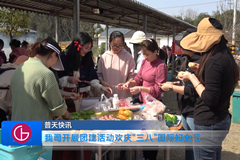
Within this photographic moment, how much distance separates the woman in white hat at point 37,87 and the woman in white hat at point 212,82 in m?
1.19

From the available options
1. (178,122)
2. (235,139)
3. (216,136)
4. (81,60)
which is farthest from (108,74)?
(235,139)

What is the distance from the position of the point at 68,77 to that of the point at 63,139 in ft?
3.20

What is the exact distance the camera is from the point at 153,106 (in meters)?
2.65

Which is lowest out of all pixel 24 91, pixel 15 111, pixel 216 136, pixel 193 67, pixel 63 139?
pixel 63 139

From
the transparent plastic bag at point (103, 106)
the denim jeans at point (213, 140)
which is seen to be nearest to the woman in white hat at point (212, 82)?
the denim jeans at point (213, 140)

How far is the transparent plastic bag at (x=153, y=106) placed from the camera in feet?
8.55

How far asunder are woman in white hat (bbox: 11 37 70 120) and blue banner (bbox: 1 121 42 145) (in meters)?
0.06

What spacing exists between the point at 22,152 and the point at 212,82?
1.62 m

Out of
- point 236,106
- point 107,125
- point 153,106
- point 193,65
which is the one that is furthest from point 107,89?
point 236,106

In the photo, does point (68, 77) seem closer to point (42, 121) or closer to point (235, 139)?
point (42, 121)

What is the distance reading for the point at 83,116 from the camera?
99.2 inches

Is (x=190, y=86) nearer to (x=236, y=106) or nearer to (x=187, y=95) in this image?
(x=187, y=95)

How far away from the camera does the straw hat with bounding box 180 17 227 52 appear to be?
1768 mm

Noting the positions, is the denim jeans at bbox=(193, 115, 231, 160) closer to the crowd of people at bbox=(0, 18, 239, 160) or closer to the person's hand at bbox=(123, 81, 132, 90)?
the crowd of people at bbox=(0, 18, 239, 160)
